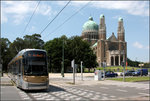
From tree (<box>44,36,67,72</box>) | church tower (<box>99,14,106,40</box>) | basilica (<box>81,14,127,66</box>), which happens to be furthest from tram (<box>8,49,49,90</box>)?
church tower (<box>99,14,106,40</box>)

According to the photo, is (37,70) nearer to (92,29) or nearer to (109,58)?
(109,58)

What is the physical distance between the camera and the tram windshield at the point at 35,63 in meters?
16.5

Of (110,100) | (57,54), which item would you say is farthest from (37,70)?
(57,54)

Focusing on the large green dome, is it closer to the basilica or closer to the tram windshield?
the basilica

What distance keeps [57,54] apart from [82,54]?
821 cm

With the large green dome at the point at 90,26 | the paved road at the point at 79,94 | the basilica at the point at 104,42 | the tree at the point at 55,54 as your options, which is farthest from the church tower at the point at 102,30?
the paved road at the point at 79,94

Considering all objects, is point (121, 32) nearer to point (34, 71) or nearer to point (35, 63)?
point (35, 63)

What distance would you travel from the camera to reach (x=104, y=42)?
14125 cm

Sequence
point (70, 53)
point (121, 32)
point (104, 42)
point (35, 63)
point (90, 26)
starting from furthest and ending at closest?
1. point (90, 26)
2. point (121, 32)
3. point (104, 42)
4. point (70, 53)
5. point (35, 63)

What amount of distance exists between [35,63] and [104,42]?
415ft

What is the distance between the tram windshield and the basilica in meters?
118

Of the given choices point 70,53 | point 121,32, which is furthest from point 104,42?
point 70,53

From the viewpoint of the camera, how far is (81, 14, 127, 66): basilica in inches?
5416

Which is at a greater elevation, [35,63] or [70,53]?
[70,53]
